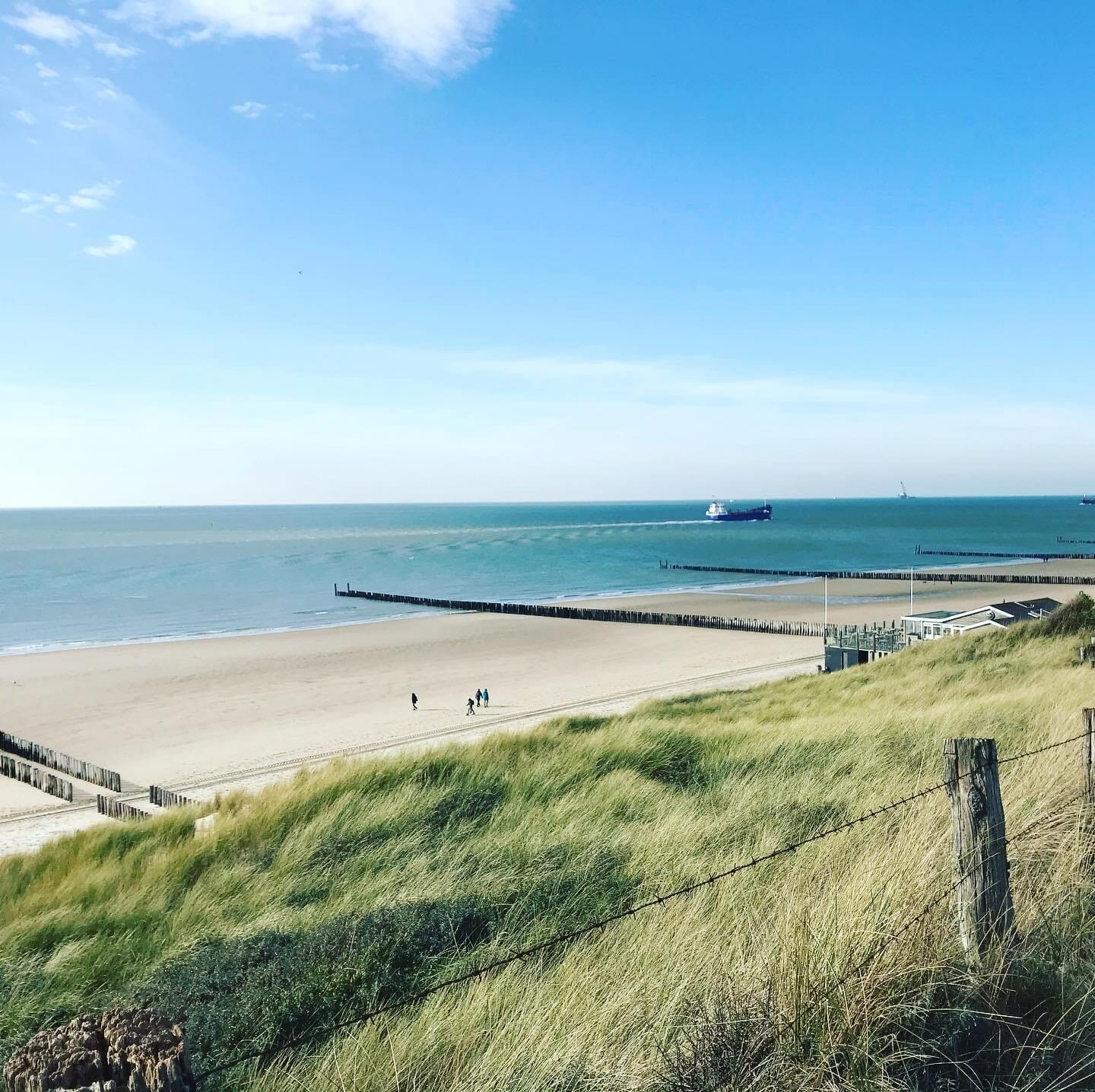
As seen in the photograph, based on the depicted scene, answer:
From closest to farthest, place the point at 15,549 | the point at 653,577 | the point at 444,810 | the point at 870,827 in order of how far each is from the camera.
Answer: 1. the point at 870,827
2. the point at 444,810
3. the point at 653,577
4. the point at 15,549

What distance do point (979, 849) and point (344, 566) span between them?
10154 centimetres

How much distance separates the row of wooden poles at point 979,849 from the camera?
4.09 metres

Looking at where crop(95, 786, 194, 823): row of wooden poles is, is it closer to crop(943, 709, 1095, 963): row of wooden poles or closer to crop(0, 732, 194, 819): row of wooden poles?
crop(0, 732, 194, 819): row of wooden poles

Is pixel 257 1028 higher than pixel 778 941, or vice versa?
pixel 778 941

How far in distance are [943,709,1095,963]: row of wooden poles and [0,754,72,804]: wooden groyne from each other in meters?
20.7

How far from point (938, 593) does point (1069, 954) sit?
221ft

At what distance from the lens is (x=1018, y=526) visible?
6683 inches

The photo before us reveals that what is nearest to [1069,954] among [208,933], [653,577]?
[208,933]

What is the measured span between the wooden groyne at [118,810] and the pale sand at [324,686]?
30 cm

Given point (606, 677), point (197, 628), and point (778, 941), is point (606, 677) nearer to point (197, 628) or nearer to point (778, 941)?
point (197, 628)

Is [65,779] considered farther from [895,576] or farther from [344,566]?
[344,566]

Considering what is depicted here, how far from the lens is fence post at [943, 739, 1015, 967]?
4.09 meters

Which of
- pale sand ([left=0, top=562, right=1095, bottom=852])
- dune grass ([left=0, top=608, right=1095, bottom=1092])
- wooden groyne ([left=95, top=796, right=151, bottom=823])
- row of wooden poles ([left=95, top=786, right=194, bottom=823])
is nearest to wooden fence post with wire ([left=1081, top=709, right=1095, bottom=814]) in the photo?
dune grass ([left=0, top=608, right=1095, bottom=1092])

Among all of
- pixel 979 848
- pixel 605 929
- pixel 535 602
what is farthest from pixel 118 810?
pixel 535 602
